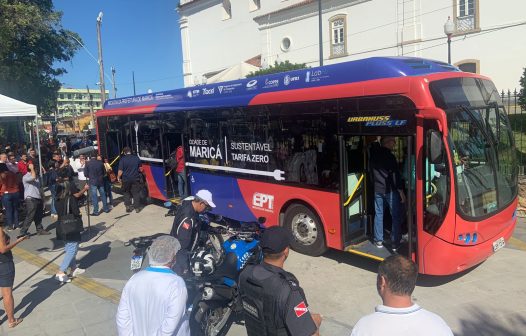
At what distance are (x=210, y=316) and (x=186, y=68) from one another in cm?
5253

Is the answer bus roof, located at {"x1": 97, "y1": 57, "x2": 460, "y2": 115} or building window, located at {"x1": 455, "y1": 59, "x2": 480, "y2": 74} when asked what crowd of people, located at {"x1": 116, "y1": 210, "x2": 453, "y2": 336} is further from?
building window, located at {"x1": 455, "y1": 59, "x2": 480, "y2": 74}

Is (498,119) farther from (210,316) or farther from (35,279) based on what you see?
(35,279)

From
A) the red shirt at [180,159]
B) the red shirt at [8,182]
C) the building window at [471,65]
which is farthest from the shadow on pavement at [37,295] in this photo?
the building window at [471,65]

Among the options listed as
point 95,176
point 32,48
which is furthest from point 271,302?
point 32,48

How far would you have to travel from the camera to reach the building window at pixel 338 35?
3609 cm

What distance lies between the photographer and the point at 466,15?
28766mm

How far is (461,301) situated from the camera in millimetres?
5605

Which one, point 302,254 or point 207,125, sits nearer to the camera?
point 302,254

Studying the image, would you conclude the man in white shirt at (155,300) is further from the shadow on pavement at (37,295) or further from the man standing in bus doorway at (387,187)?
the man standing in bus doorway at (387,187)

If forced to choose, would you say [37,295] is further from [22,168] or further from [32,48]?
[32,48]

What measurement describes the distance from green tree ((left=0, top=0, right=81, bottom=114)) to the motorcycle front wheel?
818 inches

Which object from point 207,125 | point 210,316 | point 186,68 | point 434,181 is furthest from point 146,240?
point 186,68

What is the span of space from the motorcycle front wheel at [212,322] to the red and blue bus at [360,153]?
98.2 inches

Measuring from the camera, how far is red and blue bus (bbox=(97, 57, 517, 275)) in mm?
5590
